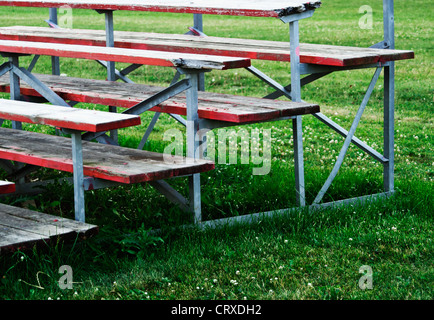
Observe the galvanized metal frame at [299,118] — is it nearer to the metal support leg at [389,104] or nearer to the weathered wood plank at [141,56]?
the metal support leg at [389,104]

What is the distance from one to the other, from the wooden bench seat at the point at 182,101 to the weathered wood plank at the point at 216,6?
1.88ft

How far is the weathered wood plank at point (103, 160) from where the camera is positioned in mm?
4184

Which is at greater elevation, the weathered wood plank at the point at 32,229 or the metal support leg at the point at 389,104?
the metal support leg at the point at 389,104

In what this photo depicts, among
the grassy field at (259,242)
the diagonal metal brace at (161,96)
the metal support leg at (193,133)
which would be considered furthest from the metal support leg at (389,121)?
the diagonal metal brace at (161,96)

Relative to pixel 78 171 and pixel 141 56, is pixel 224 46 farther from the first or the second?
pixel 78 171

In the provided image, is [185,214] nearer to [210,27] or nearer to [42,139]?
[42,139]

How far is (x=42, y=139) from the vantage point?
5.08 meters

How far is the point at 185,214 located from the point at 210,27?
1690cm

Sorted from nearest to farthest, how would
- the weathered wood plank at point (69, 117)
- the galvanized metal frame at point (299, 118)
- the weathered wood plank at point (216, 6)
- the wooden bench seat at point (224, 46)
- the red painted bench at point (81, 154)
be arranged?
1. the weathered wood plank at point (69, 117)
2. the red painted bench at point (81, 154)
3. the galvanized metal frame at point (299, 118)
4. the weathered wood plank at point (216, 6)
5. the wooden bench seat at point (224, 46)

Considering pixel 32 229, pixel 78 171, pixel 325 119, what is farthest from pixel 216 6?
pixel 32 229

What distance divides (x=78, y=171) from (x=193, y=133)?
2.61ft

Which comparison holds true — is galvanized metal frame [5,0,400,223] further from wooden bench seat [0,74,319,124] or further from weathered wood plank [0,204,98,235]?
weathered wood plank [0,204,98,235]

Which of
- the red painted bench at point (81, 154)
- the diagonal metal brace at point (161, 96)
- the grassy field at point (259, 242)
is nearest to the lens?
the grassy field at point (259, 242)

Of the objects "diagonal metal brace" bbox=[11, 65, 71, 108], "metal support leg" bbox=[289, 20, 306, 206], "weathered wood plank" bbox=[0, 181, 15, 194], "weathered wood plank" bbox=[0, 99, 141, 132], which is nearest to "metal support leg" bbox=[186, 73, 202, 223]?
"weathered wood plank" bbox=[0, 99, 141, 132]
